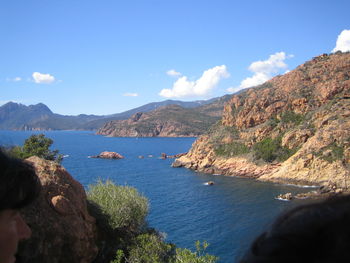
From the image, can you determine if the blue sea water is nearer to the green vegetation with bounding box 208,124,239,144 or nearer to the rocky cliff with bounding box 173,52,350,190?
the rocky cliff with bounding box 173,52,350,190

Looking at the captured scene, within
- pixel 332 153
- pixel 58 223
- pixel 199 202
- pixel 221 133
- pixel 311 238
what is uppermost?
pixel 311 238

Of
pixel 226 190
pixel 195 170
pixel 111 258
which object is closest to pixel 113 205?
pixel 111 258

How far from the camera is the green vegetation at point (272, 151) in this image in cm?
5728

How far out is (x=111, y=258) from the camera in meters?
17.2

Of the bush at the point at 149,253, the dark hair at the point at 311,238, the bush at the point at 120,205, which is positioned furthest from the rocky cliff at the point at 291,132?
the dark hair at the point at 311,238

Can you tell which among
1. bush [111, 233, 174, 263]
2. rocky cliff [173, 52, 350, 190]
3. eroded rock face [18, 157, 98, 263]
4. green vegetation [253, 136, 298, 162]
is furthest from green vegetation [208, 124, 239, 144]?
eroded rock face [18, 157, 98, 263]

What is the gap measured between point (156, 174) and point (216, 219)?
31.0 meters

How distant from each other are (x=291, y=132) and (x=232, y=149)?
1260cm

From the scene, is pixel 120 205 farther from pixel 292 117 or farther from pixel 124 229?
pixel 292 117

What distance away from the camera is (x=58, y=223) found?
45.3ft

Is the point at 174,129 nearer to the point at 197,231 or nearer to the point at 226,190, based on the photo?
the point at 226,190

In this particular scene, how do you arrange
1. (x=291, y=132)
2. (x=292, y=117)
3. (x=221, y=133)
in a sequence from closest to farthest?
(x=291, y=132) < (x=292, y=117) < (x=221, y=133)

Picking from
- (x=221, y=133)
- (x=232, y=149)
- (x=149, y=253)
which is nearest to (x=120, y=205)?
(x=149, y=253)

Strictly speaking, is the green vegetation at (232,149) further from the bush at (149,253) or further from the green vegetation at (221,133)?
the bush at (149,253)
